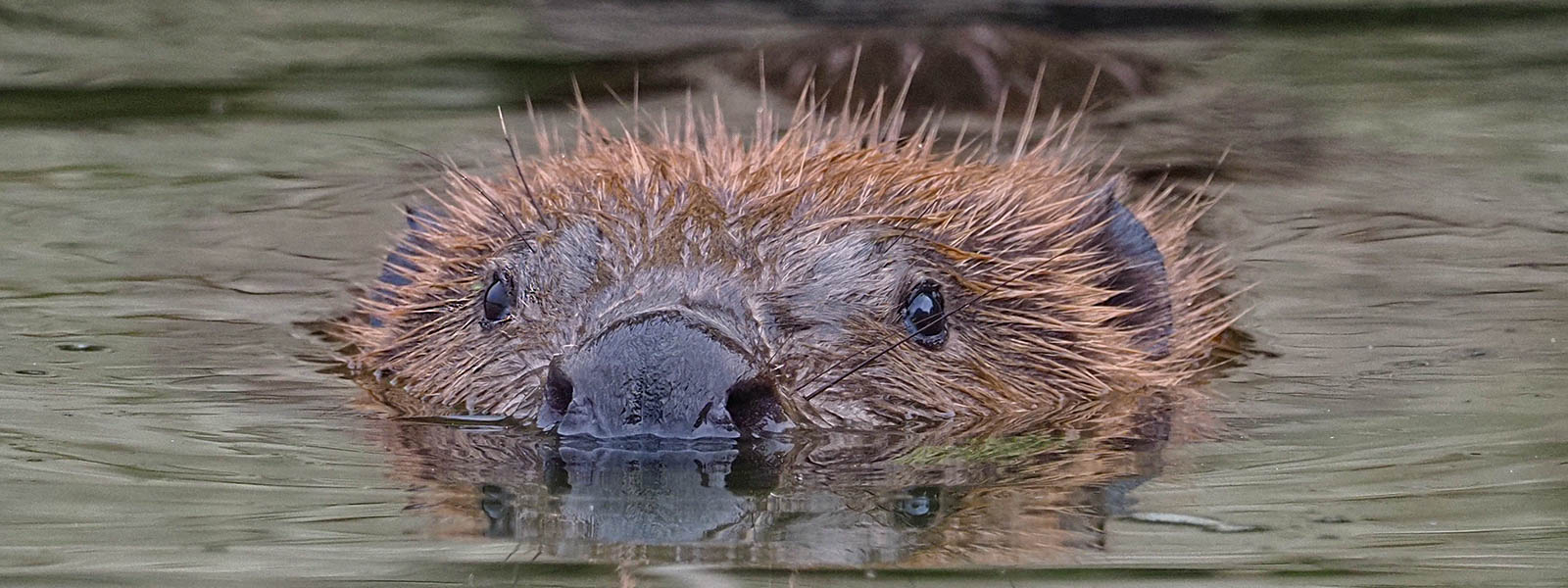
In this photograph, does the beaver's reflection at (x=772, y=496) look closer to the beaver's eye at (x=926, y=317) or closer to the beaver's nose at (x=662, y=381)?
the beaver's nose at (x=662, y=381)

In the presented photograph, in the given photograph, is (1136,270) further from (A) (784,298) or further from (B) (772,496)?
(B) (772,496)

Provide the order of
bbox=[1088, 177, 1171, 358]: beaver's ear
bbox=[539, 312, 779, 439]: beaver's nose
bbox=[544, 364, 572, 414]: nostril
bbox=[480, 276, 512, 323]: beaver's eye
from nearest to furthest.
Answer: bbox=[539, 312, 779, 439]: beaver's nose
bbox=[544, 364, 572, 414]: nostril
bbox=[480, 276, 512, 323]: beaver's eye
bbox=[1088, 177, 1171, 358]: beaver's ear

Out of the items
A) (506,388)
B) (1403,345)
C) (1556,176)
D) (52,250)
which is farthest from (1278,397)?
(52,250)

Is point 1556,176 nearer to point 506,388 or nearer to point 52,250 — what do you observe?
point 506,388

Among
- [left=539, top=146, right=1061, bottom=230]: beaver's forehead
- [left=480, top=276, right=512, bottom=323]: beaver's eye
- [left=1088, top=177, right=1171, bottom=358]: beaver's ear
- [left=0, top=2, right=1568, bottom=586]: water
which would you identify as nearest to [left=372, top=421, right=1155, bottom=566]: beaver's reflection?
[left=0, top=2, right=1568, bottom=586]: water

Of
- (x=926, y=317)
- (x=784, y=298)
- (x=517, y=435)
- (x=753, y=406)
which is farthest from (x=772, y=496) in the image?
(x=926, y=317)

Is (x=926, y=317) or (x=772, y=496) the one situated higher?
(x=926, y=317)

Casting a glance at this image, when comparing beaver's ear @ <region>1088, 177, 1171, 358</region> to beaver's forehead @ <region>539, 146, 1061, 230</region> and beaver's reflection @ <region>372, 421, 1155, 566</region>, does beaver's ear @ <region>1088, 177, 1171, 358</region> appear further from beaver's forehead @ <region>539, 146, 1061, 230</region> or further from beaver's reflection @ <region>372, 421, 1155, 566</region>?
beaver's reflection @ <region>372, 421, 1155, 566</region>
